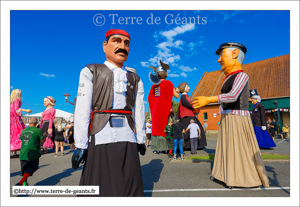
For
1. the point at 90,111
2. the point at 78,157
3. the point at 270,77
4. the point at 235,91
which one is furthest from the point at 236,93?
the point at 270,77

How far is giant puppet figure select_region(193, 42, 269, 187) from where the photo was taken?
3045 millimetres

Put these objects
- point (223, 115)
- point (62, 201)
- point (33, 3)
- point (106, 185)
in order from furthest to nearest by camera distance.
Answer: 1. point (223, 115)
2. point (33, 3)
3. point (62, 201)
4. point (106, 185)

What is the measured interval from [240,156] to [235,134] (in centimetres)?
38

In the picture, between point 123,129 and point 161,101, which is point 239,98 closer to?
point 123,129

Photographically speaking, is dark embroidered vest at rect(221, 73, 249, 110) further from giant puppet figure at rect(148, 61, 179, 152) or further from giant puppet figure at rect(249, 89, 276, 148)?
giant puppet figure at rect(249, 89, 276, 148)

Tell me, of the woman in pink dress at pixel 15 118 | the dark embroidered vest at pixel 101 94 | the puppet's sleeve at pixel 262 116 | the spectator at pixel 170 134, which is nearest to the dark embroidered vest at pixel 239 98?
the dark embroidered vest at pixel 101 94

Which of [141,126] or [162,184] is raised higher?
[141,126]

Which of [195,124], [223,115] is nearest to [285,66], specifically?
[195,124]

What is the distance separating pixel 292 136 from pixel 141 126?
2.25m

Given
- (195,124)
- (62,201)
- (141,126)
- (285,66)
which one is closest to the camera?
(62,201)

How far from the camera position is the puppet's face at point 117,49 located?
2.47 m

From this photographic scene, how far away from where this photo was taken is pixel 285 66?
62.8 ft

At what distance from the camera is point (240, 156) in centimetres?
311

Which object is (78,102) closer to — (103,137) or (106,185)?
(103,137)
